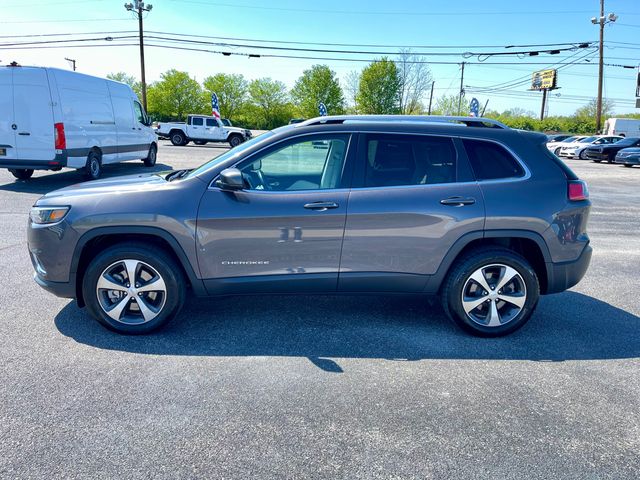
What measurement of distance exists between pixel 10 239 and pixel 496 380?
6730 millimetres

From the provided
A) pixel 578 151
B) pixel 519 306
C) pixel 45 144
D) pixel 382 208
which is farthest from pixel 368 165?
pixel 578 151

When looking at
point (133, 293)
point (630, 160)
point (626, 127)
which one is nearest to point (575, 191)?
point (133, 293)

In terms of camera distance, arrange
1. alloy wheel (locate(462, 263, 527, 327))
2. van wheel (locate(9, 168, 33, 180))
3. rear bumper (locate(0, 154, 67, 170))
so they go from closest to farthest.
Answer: alloy wheel (locate(462, 263, 527, 327))
rear bumper (locate(0, 154, 67, 170))
van wheel (locate(9, 168, 33, 180))

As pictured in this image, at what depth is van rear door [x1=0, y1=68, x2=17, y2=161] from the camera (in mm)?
10797

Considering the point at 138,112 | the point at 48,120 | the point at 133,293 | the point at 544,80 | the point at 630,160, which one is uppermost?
the point at 544,80

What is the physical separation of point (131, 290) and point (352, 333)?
1.82 m

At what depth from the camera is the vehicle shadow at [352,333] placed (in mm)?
3760

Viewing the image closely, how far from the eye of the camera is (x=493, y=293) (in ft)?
13.2

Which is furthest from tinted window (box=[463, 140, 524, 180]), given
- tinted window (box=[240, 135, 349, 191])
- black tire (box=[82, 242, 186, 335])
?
black tire (box=[82, 242, 186, 335])

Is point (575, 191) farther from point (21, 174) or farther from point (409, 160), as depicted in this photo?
point (21, 174)

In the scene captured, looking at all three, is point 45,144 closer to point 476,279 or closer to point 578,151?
point 476,279

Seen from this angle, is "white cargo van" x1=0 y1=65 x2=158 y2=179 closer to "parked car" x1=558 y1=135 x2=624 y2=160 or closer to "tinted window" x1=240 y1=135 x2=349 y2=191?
"tinted window" x1=240 y1=135 x2=349 y2=191

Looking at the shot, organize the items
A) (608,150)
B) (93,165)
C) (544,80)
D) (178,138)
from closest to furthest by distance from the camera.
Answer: (93,165) → (608,150) → (178,138) → (544,80)

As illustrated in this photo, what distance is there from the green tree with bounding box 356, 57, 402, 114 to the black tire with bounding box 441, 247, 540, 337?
70621 millimetres
